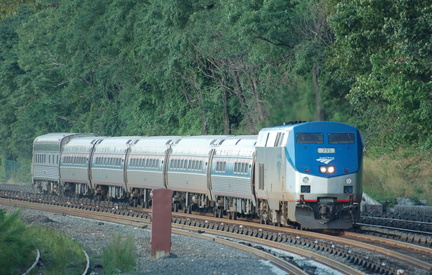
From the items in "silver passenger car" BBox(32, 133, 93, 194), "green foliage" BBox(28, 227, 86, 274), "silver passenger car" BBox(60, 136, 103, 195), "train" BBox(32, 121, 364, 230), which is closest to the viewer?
"green foliage" BBox(28, 227, 86, 274)

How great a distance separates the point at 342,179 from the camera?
22656mm

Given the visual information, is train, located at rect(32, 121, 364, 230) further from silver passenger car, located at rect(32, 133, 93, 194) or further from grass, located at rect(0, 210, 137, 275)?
grass, located at rect(0, 210, 137, 275)

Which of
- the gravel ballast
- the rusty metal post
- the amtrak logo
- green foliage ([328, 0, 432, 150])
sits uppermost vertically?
green foliage ([328, 0, 432, 150])

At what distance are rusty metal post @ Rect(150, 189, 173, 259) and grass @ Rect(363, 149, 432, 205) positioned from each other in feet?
50.0

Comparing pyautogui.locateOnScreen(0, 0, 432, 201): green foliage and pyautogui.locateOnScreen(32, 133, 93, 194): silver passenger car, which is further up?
pyautogui.locateOnScreen(0, 0, 432, 201): green foliage

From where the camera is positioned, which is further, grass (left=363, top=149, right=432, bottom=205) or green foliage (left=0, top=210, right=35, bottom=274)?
grass (left=363, top=149, right=432, bottom=205)

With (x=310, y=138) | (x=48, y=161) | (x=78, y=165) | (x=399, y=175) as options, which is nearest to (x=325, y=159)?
(x=310, y=138)

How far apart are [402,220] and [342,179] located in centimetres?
342

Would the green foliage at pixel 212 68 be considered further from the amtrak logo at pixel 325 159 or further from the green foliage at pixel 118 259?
the green foliage at pixel 118 259

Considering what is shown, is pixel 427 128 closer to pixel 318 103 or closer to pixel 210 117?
pixel 318 103

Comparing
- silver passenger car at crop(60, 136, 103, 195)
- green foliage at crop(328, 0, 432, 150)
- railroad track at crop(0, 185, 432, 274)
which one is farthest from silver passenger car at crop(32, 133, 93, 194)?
green foliage at crop(328, 0, 432, 150)

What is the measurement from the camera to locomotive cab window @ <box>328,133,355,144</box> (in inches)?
900

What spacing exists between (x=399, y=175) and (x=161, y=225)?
56.4ft

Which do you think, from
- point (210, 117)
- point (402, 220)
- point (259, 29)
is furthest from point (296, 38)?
point (402, 220)
